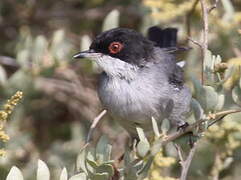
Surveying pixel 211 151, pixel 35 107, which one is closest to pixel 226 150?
pixel 211 151

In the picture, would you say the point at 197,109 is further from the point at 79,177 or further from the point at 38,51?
the point at 38,51

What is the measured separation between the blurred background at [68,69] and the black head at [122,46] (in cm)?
33

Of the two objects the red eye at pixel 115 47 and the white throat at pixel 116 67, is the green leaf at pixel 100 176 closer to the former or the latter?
the white throat at pixel 116 67

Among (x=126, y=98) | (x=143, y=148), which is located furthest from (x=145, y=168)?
(x=126, y=98)

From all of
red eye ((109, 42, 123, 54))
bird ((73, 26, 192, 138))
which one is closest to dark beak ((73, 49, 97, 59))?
bird ((73, 26, 192, 138))

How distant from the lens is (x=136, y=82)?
3.91 m

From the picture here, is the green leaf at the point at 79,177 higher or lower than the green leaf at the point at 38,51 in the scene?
lower

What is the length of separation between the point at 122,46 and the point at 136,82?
0.26 m

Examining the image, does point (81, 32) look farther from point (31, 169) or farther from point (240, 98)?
point (240, 98)

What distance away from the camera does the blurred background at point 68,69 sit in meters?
4.61

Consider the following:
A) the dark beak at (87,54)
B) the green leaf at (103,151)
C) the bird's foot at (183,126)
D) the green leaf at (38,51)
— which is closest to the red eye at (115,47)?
the dark beak at (87,54)

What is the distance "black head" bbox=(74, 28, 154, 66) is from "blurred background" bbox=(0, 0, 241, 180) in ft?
1.07

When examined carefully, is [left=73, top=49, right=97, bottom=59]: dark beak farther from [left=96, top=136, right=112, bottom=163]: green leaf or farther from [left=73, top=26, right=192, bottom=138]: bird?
[left=96, top=136, right=112, bottom=163]: green leaf

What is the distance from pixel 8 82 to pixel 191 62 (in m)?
1.49
